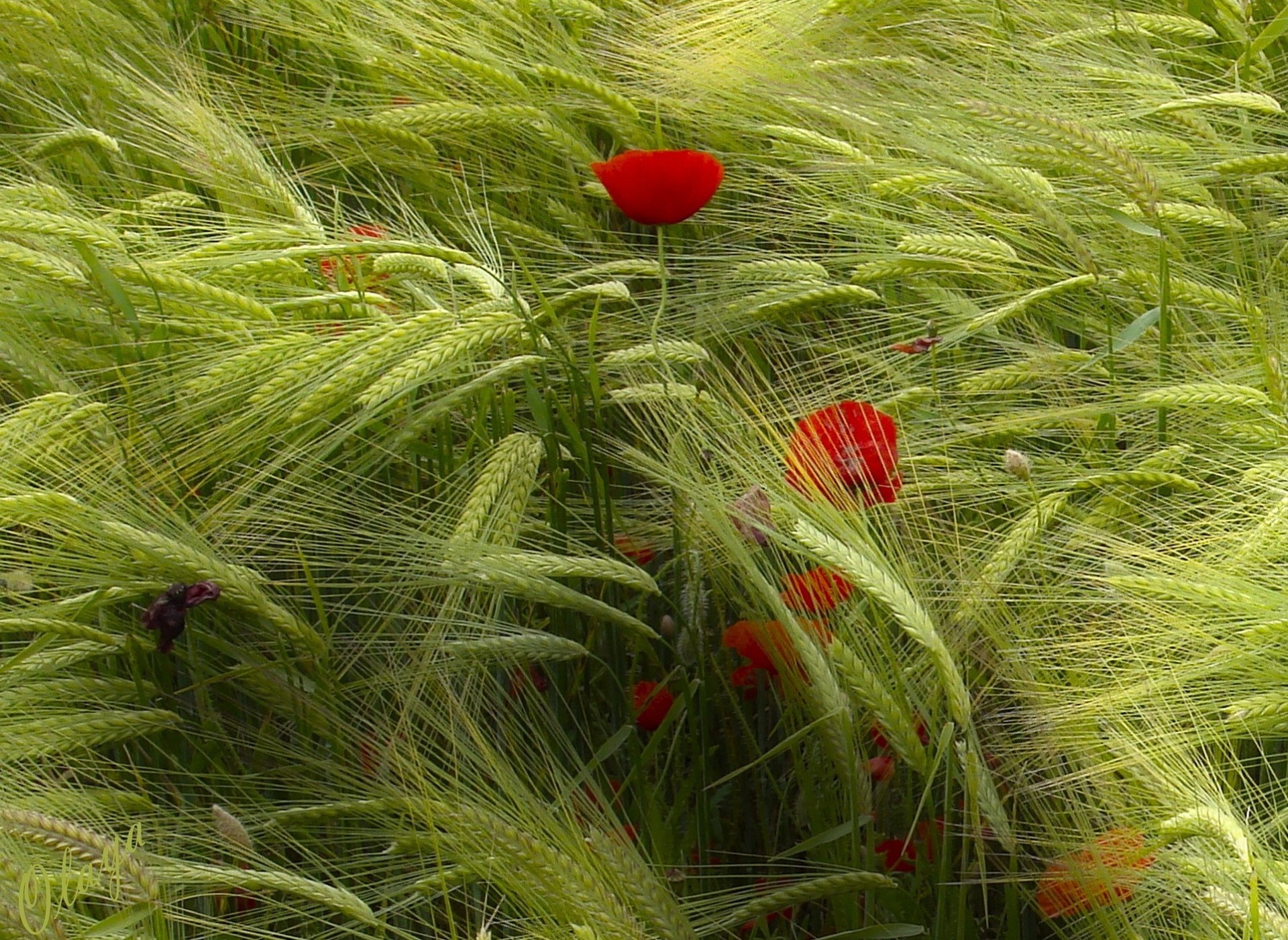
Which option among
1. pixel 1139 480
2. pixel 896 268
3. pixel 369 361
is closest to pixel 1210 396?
pixel 1139 480

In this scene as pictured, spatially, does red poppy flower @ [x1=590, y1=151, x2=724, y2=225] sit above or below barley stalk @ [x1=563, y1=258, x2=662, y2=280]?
above

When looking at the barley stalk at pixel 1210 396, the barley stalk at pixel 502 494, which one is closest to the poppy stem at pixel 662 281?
the barley stalk at pixel 502 494

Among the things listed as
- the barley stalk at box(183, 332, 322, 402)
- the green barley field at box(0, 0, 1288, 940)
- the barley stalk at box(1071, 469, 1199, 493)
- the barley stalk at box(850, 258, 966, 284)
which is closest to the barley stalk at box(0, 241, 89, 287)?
the green barley field at box(0, 0, 1288, 940)

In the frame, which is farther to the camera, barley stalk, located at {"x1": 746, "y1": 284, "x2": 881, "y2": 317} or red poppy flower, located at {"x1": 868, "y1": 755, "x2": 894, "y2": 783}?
barley stalk, located at {"x1": 746, "y1": 284, "x2": 881, "y2": 317}

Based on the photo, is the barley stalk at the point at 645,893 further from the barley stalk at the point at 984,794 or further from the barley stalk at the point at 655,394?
the barley stalk at the point at 655,394

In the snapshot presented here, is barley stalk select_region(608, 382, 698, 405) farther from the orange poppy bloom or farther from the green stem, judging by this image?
the green stem

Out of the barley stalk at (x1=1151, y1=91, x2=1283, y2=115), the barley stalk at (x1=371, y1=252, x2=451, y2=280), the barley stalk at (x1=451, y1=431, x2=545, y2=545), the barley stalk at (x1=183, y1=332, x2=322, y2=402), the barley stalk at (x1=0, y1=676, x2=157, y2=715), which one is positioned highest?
the barley stalk at (x1=1151, y1=91, x2=1283, y2=115)

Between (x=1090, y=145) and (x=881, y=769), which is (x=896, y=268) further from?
(x=881, y=769)
